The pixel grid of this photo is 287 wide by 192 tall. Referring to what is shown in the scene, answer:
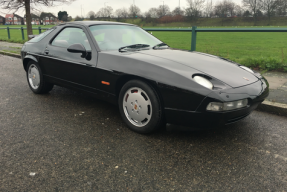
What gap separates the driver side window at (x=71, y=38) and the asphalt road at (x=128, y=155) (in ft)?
3.53

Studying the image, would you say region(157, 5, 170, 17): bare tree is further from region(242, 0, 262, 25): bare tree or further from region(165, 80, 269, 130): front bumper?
region(165, 80, 269, 130): front bumper

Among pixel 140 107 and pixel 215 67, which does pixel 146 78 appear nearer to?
pixel 140 107

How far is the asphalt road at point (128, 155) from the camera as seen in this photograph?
2111 mm

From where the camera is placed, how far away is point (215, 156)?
8.40 ft

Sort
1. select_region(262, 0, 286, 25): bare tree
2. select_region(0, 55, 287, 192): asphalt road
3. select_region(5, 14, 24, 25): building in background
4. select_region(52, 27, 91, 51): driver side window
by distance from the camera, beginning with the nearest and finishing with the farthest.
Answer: select_region(0, 55, 287, 192): asphalt road → select_region(52, 27, 91, 51): driver side window → select_region(262, 0, 286, 25): bare tree → select_region(5, 14, 24, 25): building in background

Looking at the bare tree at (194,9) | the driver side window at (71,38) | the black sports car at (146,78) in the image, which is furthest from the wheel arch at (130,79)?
the bare tree at (194,9)

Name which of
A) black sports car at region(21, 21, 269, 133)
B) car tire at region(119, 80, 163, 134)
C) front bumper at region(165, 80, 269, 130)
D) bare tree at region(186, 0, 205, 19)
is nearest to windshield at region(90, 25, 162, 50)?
black sports car at region(21, 21, 269, 133)

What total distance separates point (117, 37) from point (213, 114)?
1.98 metres

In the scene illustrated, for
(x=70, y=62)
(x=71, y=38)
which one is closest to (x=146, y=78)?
(x=70, y=62)

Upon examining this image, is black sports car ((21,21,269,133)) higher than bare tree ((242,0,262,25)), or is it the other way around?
bare tree ((242,0,262,25))

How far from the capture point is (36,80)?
15.2ft

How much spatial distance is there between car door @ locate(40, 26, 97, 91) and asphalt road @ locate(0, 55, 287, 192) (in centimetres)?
53

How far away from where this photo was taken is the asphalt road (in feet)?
6.93

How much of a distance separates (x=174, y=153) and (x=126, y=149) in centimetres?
52
